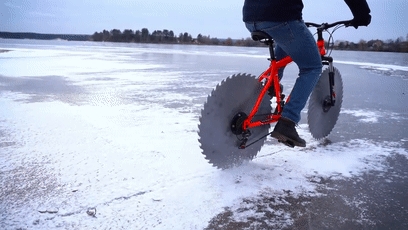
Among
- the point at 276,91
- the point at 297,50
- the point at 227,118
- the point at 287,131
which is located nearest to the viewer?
the point at 297,50

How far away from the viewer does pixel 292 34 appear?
2783 millimetres

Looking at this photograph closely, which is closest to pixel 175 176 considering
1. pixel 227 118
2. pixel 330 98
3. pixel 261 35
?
pixel 227 118

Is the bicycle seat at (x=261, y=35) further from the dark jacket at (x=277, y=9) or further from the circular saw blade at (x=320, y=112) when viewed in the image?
the circular saw blade at (x=320, y=112)

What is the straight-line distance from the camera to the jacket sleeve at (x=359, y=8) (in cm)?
288

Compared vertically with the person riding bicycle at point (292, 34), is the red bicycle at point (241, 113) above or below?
below

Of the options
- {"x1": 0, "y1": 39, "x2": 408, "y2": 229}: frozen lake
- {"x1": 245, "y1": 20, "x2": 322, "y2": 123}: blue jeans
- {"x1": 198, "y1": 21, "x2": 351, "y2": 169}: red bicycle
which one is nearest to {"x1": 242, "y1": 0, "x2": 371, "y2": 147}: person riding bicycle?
{"x1": 245, "y1": 20, "x2": 322, "y2": 123}: blue jeans

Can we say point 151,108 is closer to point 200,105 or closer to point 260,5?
point 200,105

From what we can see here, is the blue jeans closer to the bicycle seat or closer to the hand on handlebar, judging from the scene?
the bicycle seat

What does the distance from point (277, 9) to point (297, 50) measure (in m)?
0.41

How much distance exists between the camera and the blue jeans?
278cm

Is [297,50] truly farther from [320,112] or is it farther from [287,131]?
[320,112]

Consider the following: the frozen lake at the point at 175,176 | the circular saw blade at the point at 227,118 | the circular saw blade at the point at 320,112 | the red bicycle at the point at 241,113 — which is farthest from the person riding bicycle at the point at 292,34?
the circular saw blade at the point at 320,112

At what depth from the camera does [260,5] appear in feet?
9.07

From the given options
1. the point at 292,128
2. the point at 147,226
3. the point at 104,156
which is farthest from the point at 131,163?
the point at 292,128
